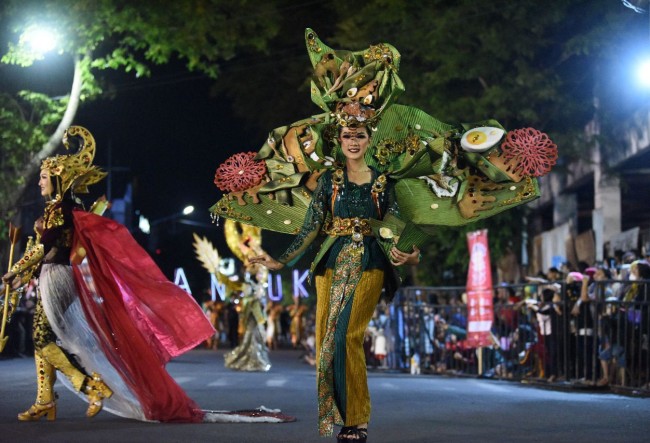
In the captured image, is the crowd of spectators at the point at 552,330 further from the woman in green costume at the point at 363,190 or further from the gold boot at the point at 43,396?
the gold boot at the point at 43,396

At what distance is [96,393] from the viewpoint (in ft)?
32.4

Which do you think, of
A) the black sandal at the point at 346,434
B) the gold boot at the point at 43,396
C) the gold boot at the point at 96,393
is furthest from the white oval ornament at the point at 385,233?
the gold boot at the point at 43,396

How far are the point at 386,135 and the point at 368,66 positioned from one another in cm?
Result: 76

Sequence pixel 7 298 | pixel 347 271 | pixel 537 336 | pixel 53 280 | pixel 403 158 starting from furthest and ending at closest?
pixel 537 336 → pixel 7 298 → pixel 53 280 → pixel 403 158 → pixel 347 271

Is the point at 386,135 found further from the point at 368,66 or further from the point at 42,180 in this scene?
the point at 42,180

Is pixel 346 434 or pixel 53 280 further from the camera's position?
pixel 53 280

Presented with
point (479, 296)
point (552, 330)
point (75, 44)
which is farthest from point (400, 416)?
point (75, 44)

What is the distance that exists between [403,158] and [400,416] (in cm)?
298

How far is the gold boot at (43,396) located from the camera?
32.3ft

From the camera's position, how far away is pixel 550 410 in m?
11.0

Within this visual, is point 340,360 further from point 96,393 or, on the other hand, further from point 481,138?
point 96,393

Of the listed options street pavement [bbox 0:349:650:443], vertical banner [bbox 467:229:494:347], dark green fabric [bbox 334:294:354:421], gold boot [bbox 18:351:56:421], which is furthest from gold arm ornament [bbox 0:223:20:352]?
vertical banner [bbox 467:229:494:347]

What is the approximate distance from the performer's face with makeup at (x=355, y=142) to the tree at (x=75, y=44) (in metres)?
16.3

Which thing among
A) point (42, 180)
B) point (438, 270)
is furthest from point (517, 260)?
point (42, 180)
